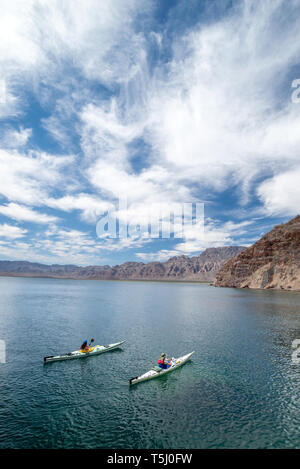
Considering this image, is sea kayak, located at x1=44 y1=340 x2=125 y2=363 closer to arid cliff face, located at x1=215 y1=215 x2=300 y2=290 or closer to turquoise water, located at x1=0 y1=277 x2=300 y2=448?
turquoise water, located at x1=0 y1=277 x2=300 y2=448

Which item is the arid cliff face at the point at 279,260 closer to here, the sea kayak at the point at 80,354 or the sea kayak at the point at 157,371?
the sea kayak at the point at 157,371

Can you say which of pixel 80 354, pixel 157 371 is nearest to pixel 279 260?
pixel 157 371

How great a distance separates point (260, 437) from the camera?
16953 millimetres

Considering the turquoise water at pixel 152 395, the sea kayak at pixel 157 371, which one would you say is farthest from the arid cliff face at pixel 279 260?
the sea kayak at pixel 157 371

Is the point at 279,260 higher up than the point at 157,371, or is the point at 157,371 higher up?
the point at 279,260

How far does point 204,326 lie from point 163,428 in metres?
37.6

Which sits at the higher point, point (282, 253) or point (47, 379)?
point (282, 253)

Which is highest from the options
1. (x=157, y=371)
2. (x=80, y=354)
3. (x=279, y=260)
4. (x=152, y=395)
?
(x=279, y=260)

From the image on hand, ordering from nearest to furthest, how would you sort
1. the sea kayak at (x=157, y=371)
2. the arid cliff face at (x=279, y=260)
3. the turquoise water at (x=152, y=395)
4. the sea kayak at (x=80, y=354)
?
the turquoise water at (x=152, y=395) → the sea kayak at (x=157, y=371) → the sea kayak at (x=80, y=354) → the arid cliff face at (x=279, y=260)

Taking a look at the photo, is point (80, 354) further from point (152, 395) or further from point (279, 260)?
point (279, 260)

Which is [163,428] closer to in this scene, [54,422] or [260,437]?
[260,437]

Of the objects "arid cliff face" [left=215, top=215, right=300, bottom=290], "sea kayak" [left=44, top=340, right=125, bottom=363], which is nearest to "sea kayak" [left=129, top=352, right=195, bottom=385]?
"sea kayak" [left=44, top=340, right=125, bottom=363]

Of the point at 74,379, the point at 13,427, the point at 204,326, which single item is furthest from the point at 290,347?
the point at 13,427

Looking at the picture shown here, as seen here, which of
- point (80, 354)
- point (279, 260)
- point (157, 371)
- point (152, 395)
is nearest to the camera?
point (152, 395)
